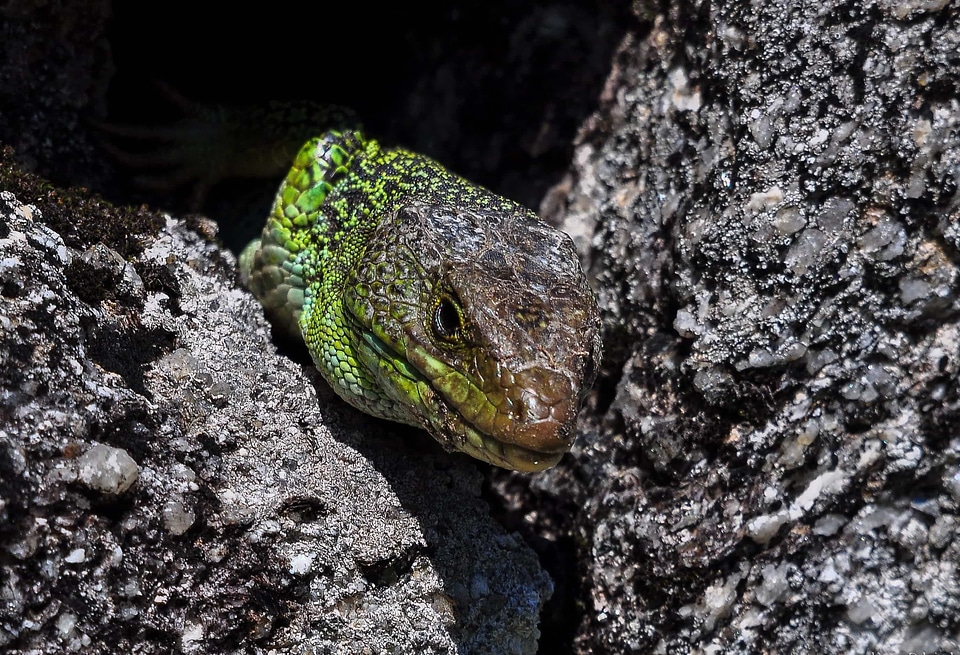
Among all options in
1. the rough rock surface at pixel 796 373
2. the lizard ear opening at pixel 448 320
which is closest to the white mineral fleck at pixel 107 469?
the lizard ear opening at pixel 448 320

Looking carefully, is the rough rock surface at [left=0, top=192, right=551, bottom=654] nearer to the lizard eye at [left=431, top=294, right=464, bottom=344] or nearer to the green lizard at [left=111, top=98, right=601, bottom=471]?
the green lizard at [left=111, top=98, right=601, bottom=471]

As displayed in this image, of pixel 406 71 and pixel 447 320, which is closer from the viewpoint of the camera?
pixel 447 320

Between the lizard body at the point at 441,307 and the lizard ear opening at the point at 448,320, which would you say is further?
the lizard ear opening at the point at 448,320

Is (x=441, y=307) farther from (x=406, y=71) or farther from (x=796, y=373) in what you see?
(x=406, y=71)

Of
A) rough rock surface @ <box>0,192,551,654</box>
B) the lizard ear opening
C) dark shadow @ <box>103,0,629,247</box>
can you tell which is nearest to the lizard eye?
the lizard ear opening

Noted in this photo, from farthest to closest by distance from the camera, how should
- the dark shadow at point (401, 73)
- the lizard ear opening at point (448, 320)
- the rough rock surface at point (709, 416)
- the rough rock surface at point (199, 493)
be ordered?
1. the dark shadow at point (401, 73)
2. the lizard ear opening at point (448, 320)
3. the rough rock surface at point (709, 416)
4. the rough rock surface at point (199, 493)

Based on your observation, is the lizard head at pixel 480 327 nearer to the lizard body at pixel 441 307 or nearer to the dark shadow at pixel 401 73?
the lizard body at pixel 441 307

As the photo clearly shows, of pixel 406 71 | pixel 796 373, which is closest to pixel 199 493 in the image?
pixel 796 373

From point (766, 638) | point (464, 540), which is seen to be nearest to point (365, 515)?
point (464, 540)
